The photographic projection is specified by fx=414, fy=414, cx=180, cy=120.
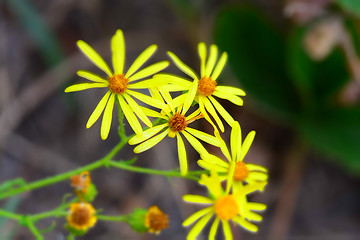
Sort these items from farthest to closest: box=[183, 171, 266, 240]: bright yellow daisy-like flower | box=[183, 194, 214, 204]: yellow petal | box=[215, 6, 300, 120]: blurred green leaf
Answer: box=[215, 6, 300, 120]: blurred green leaf
box=[183, 171, 266, 240]: bright yellow daisy-like flower
box=[183, 194, 214, 204]: yellow petal

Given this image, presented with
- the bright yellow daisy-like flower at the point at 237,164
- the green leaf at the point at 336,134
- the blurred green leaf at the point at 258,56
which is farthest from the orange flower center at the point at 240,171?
the green leaf at the point at 336,134

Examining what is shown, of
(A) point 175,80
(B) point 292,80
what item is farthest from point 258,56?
(A) point 175,80

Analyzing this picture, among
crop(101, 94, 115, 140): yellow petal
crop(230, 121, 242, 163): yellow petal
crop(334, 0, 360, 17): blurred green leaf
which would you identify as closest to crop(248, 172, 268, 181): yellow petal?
crop(230, 121, 242, 163): yellow petal

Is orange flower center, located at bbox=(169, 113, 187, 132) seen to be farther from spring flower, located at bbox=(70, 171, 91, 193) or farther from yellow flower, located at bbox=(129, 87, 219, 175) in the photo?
spring flower, located at bbox=(70, 171, 91, 193)

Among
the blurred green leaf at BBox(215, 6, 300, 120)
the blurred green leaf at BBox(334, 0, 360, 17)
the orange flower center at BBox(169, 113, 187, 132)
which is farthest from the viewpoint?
the blurred green leaf at BBox(215, 6, 300, 120)

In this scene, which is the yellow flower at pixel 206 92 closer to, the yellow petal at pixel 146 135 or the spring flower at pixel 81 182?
the yellow petal at pixel 146 135

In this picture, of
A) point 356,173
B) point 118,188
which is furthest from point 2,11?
point 356,173

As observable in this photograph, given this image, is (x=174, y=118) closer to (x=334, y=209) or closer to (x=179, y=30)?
(x=179, y=30)
